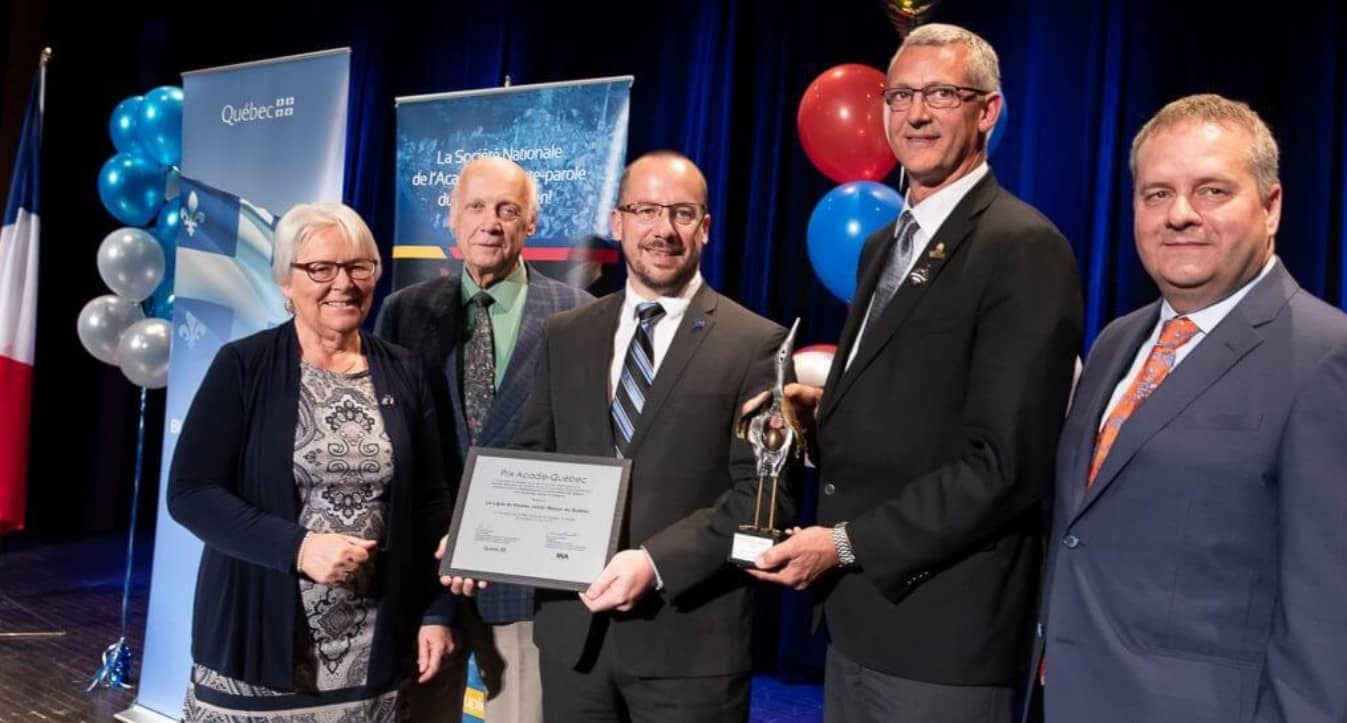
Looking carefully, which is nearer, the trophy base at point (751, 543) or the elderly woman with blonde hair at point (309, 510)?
the trophy base at point (751, 543)

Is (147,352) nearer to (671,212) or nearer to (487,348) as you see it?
(487,348)

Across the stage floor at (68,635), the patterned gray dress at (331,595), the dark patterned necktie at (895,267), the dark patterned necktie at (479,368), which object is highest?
the dark patterned necktie at (895,267)

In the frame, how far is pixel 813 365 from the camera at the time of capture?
4.33 meters

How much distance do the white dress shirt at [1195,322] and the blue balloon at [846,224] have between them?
8.42 feet

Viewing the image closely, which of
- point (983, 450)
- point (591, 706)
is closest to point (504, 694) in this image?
point (591, 706)

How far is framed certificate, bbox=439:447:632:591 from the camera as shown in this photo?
2238mm

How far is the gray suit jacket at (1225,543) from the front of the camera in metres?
1.48

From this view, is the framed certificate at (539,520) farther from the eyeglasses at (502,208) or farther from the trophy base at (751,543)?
the eyeglasses at (502,208)

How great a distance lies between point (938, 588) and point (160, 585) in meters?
3.48

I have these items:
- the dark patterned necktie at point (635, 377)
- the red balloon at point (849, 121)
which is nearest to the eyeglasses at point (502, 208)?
the dark patterned necktie at point (635, 377)

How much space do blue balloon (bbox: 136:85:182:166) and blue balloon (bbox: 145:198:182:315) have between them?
0.92 ft

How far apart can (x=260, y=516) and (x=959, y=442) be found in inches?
53.9

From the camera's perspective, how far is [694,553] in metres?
2.20

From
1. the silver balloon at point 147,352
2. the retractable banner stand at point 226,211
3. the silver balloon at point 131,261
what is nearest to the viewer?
the retractable banner stand at point 226,211
